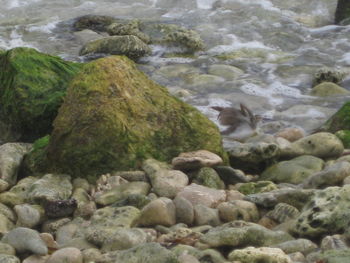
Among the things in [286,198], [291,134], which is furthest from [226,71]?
[286,198]

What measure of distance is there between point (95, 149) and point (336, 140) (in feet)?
6.87

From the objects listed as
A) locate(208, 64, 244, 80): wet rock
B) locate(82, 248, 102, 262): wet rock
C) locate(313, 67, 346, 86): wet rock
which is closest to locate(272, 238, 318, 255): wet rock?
locate(82, 248, 102, 262): wet rock

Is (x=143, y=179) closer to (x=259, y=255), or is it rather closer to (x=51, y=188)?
(x=51, y=188)

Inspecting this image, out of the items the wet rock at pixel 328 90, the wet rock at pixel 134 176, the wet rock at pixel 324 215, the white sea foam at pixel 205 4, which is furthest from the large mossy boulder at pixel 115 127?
the white sea foam at pixel 205 4

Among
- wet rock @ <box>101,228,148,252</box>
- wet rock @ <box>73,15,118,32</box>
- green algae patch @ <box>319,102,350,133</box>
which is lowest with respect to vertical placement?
wet rock @ <box>73,15,118,32</box>

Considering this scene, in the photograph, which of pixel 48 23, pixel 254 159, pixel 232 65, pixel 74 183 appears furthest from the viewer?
pixel 48 23

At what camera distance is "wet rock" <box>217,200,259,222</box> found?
4142mm

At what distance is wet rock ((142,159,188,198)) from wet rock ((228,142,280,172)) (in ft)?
2.42

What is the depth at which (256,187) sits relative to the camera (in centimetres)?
477

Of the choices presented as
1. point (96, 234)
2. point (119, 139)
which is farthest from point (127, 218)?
point (119, 139)

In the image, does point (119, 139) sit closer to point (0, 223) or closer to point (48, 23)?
point (0, 223)

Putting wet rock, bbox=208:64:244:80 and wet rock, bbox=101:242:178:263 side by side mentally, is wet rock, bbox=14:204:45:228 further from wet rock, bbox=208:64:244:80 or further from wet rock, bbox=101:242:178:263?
wet rock, bbox=208:64:244:80

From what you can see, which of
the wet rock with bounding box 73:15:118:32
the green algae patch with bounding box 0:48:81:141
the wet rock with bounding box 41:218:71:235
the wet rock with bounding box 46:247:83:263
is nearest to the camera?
the wet rock with bounding box 46:247:83:263

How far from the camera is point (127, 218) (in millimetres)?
4078
